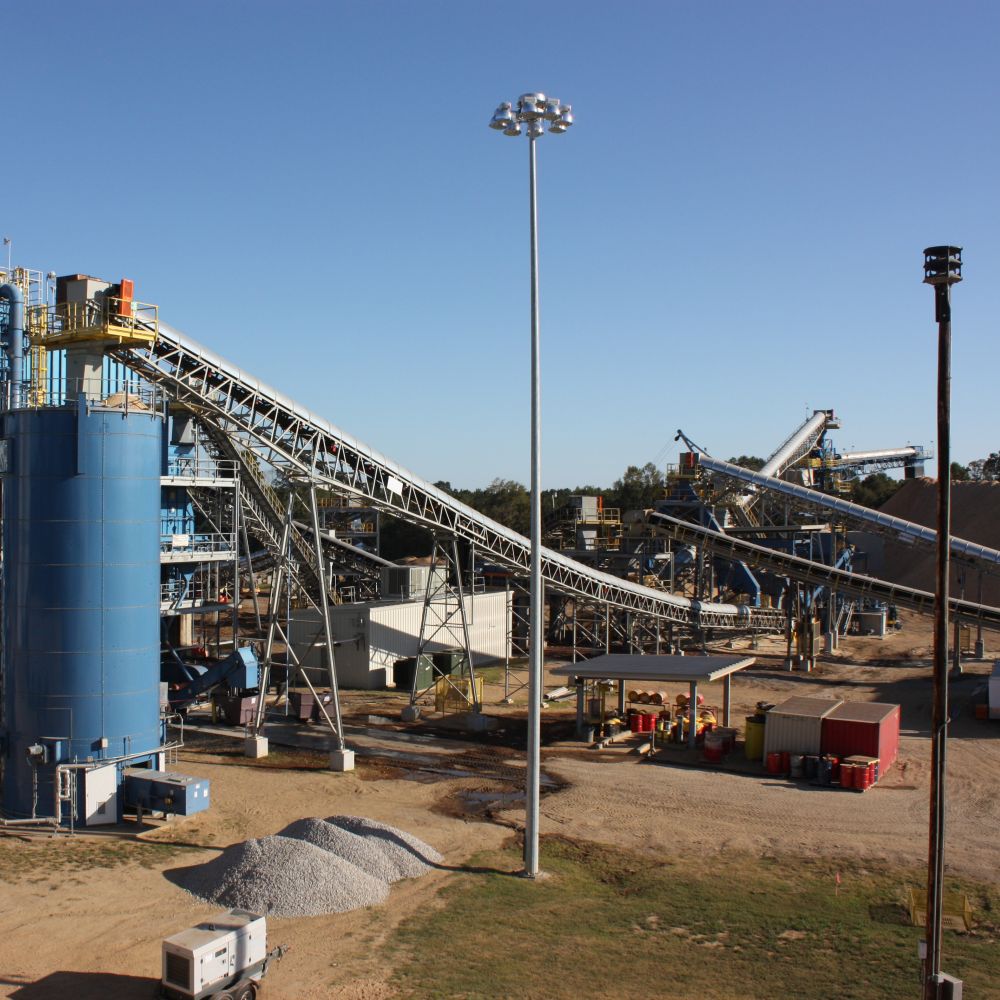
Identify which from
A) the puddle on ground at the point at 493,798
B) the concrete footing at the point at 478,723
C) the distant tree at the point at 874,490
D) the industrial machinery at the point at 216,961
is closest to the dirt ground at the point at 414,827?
the puddle on ground at the point at 493,798

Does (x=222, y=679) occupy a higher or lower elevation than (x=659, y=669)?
lower

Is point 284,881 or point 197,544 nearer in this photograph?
point 284,881

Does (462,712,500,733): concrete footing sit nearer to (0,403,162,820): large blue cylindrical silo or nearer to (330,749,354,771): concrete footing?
(330,749,354,771): concrete footing

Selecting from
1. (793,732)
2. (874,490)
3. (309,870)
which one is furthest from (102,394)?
(874,490)

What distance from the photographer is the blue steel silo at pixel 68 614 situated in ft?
78.6

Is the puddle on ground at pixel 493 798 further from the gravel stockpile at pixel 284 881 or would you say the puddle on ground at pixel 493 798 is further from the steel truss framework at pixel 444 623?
the steel truss framework at pixel 444 623

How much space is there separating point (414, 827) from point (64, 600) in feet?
32.6

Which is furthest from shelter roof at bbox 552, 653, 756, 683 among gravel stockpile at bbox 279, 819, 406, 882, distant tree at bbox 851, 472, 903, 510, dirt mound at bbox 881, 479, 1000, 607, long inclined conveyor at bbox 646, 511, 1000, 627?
distant tree at bbox 851, 472, 903, 510

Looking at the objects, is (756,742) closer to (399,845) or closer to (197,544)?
(399,845)

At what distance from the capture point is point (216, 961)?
1462 centimetres

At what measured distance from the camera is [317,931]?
1773 cm

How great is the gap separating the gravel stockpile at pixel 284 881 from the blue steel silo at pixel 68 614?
5463 mm

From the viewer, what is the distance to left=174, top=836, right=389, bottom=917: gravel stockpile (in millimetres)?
18672

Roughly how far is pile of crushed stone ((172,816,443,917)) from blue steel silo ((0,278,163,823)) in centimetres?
504
